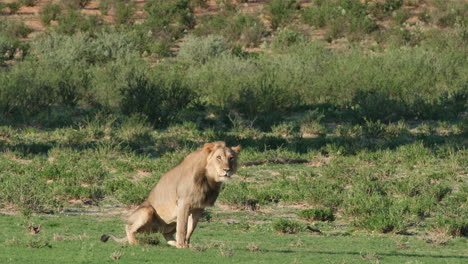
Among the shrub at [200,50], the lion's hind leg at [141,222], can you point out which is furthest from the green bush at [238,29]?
the lion's hind leg at [141,222]

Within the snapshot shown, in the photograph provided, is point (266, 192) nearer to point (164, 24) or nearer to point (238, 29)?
point (238, 29)

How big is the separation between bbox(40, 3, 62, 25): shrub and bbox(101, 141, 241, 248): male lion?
31.8m

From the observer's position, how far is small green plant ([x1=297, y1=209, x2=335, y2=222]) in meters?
15.4

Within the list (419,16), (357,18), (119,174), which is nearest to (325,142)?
(119,174)

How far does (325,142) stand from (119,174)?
508 cm

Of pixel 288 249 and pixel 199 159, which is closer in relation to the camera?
pixel 199 159

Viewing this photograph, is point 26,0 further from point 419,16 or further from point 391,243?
point 391,243

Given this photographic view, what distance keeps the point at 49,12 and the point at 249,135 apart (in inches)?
873

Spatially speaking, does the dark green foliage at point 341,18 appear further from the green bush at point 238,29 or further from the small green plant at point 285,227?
the small green plant at point 285,227

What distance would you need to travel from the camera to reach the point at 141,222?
10.7 m

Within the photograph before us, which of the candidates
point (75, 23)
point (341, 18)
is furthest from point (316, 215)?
point (75, 23)

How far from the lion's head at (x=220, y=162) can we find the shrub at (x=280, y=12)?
32152 mm

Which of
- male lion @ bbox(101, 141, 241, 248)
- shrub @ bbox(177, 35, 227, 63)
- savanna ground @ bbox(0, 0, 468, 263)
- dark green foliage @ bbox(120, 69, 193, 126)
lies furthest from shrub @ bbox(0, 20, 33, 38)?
male lion @ bbox(101, 141, 241, 248)

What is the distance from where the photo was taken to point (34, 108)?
2475 cm
